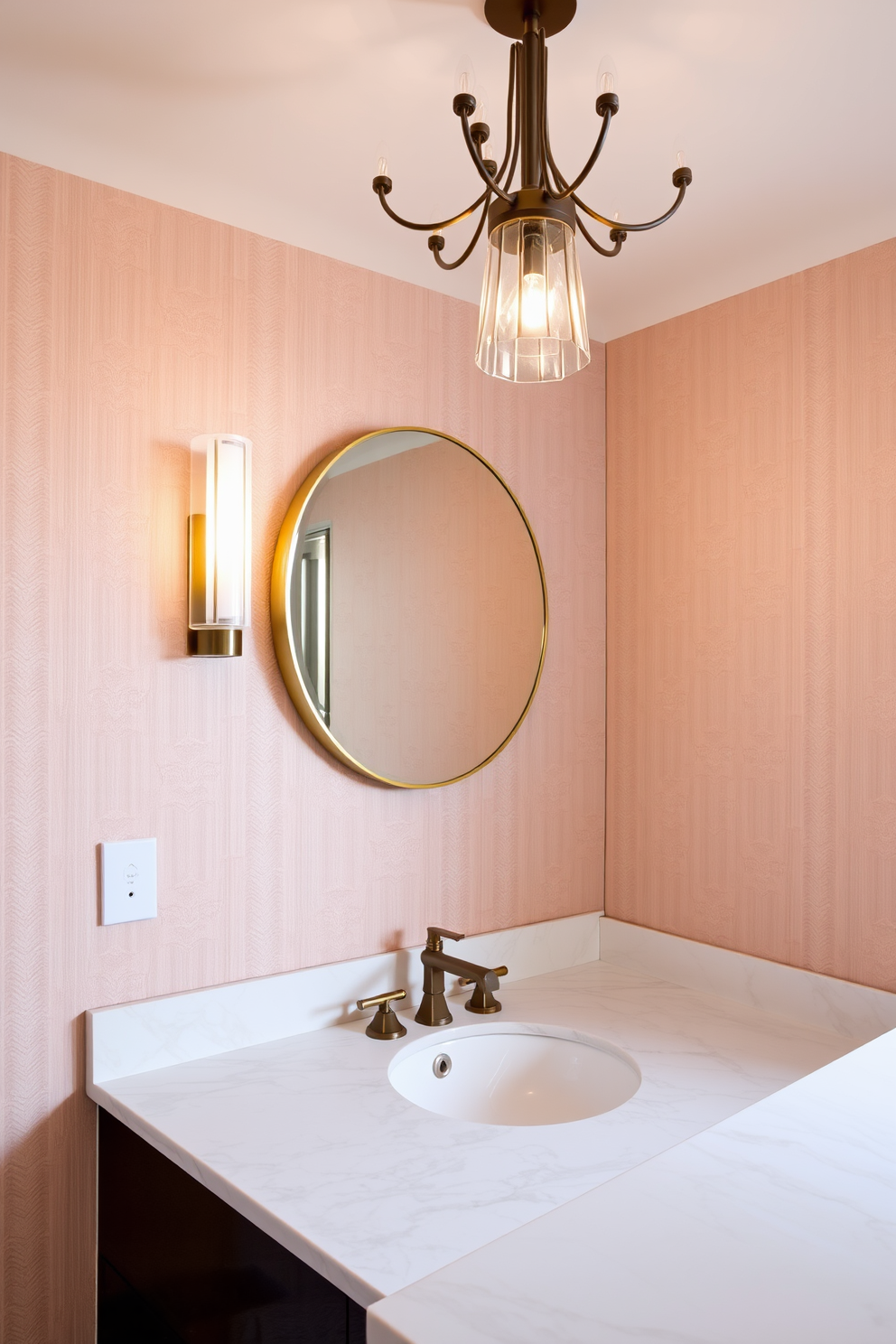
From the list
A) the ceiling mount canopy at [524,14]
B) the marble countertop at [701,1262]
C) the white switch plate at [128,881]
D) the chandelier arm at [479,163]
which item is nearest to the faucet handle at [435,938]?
the white switch plate at [128,881]

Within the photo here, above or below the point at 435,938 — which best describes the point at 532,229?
above

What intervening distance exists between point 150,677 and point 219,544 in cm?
24

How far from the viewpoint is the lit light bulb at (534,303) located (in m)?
0.97

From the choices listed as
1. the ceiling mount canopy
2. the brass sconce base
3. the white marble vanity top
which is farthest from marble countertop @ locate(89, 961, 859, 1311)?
the ceiling mount canopy

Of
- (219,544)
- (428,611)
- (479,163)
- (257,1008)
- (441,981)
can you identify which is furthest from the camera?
(428,611)

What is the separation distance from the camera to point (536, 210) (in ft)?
3.12

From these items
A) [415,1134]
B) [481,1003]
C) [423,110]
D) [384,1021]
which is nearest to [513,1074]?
[481,1003]

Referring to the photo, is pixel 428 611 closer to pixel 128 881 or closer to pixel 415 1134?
pixel 128 881

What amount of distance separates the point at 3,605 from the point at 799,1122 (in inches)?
47.1

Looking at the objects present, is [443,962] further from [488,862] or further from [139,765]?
[139,765]

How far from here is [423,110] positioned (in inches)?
53.5

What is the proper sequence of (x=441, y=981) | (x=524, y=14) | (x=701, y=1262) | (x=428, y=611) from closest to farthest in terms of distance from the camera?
(x=701, y=1262) < (x=524, y=14) < (x=441, y=981) < (x=428, y=611)

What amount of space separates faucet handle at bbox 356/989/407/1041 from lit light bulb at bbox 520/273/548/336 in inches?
44.4

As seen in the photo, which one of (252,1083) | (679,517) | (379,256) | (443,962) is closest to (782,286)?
(679,517)
